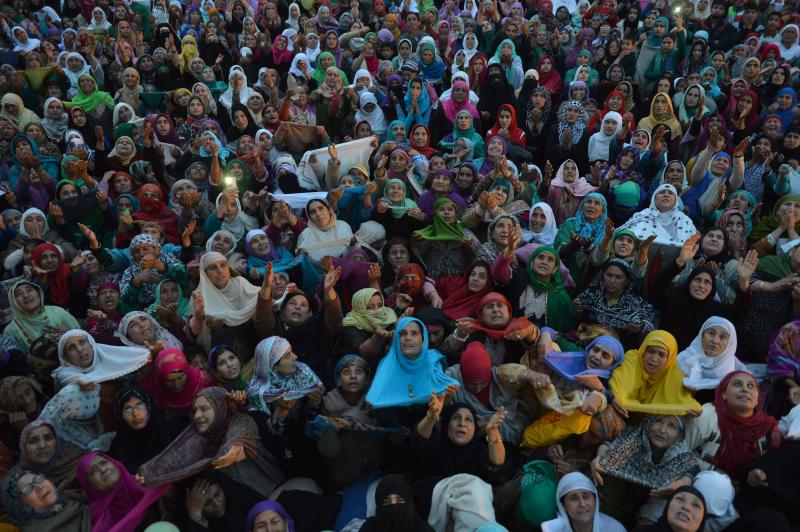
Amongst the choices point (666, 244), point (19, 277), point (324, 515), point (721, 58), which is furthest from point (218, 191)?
point (721, 58)

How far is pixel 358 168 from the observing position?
5512 mm

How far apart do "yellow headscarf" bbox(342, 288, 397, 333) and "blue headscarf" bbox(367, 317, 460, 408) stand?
0.42 meters

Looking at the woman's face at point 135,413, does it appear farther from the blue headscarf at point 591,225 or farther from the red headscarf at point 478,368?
the blue headscarf at point 591,225

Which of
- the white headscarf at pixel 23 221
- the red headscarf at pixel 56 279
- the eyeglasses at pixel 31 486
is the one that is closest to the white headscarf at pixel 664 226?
the eyeglasses at pixel 31 486

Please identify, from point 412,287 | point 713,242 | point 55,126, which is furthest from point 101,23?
point 713,242

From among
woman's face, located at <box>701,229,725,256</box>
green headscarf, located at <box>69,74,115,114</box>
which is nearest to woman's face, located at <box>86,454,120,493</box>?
woman's face, located at <box>701,229,725,256</box>

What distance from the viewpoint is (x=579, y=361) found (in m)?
3.32

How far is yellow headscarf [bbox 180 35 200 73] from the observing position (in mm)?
7886

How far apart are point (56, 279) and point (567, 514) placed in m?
4.16

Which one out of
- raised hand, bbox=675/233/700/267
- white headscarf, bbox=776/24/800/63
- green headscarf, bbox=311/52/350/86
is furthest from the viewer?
green headscarf, bbox=311/52/350/86

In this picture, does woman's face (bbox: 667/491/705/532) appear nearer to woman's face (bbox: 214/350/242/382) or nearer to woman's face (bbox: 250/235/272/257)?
woman's face (bbox: 214/350/242/382)

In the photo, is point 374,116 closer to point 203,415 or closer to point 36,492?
point 203,415

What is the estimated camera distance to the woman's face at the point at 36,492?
266 cm

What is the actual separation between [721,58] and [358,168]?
5004mm
